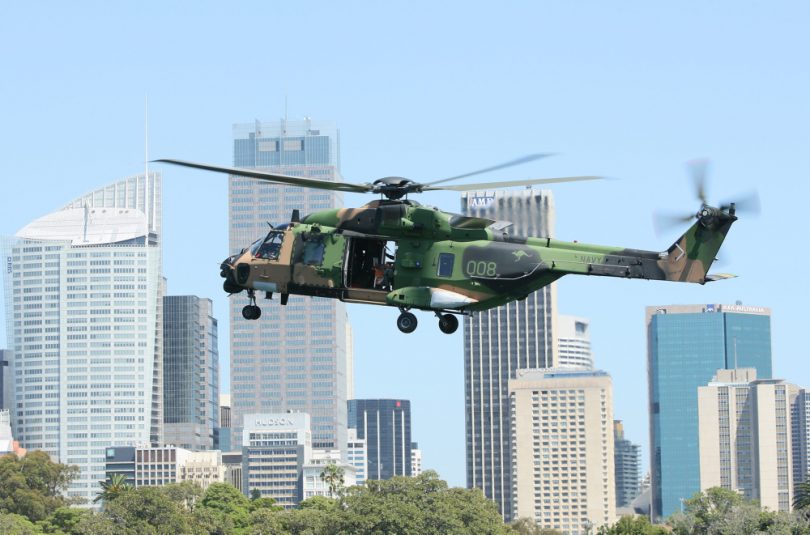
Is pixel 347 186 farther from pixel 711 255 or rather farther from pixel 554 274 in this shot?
pixel 711 255

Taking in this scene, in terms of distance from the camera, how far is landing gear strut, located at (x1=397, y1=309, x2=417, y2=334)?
7066 cm

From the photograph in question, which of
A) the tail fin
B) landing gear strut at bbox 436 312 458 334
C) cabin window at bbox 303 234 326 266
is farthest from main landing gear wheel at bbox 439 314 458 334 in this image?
the tail fin

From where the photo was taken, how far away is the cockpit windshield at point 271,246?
246 ft

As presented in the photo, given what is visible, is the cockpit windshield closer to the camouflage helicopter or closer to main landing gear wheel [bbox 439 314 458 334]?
the camouflage helicopter

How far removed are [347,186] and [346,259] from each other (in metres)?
3.57

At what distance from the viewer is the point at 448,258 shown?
2822 inches

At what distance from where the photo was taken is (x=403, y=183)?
72.3 meters

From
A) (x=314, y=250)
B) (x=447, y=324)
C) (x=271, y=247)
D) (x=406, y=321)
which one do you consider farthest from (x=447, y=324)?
(x=271, y=247)

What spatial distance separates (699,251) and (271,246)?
1650cm

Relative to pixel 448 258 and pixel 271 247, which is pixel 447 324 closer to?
pixel 448 258

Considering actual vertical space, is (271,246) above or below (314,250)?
above

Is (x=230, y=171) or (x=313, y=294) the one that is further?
(x=313, y=294)

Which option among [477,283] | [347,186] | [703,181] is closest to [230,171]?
[347,186]

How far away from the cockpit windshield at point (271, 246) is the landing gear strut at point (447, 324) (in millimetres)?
7272
